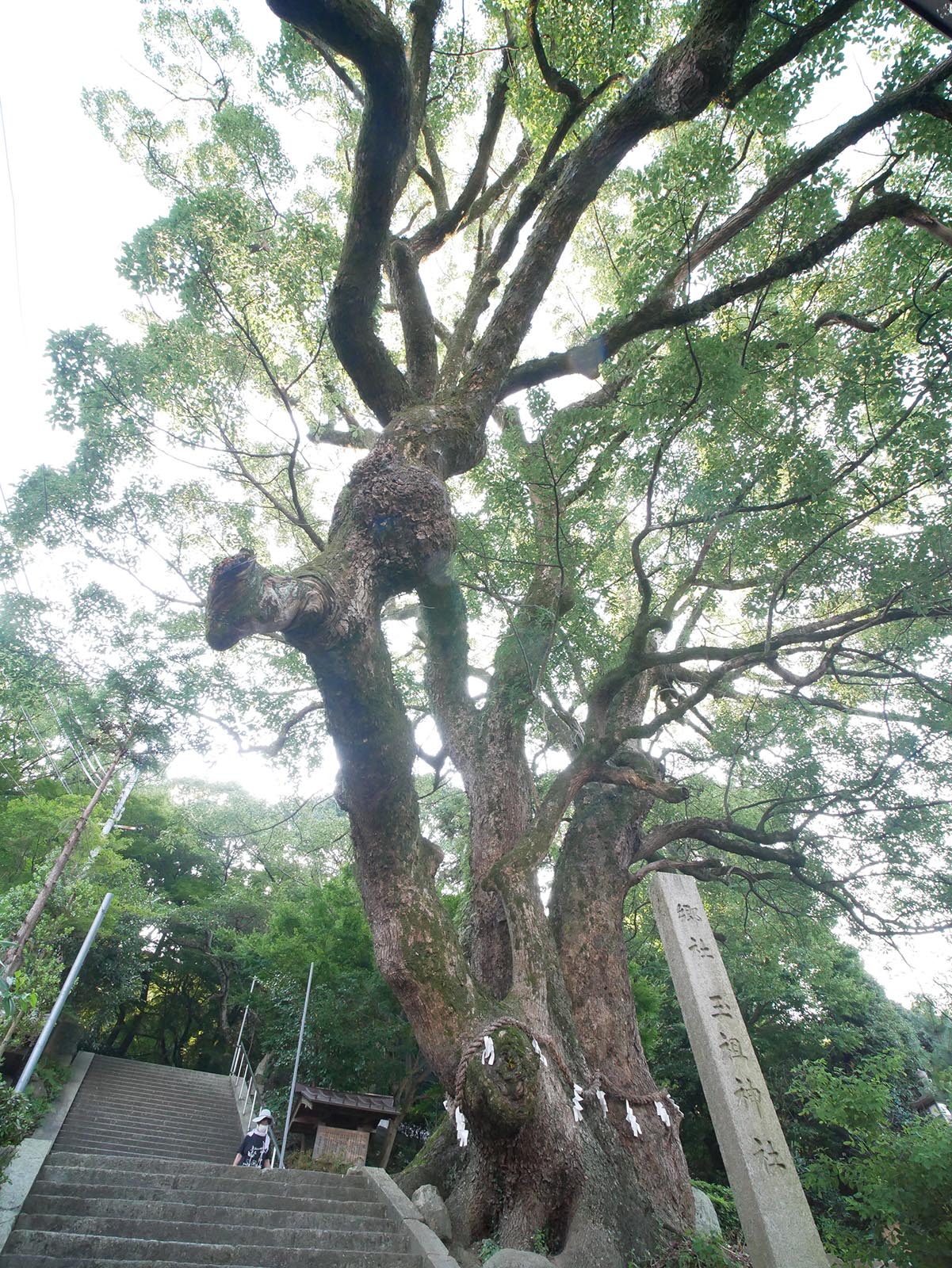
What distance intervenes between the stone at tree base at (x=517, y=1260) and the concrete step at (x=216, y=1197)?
1460 millimetres

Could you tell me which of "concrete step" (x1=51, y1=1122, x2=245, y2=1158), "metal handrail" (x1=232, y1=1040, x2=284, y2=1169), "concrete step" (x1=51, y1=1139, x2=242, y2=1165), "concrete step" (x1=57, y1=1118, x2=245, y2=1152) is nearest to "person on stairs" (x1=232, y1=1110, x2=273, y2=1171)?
"metal handrail" (x1=232, y1=1040, x2=284, y2=1169)

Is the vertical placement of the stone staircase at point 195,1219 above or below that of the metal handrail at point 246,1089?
below

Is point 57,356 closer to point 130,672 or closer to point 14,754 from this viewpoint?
point 130,672

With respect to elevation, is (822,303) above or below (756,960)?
above

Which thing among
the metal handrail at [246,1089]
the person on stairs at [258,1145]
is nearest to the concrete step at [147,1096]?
the metal handrail at [246,1089]

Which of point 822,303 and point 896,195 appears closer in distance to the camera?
point 896,195

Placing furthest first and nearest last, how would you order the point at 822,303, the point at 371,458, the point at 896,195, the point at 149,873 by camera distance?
1. the point at 149,873
2. the point at 822,303
3. the point at 896,195
4. the point at 371,458

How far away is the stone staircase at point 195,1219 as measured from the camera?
3662 mm

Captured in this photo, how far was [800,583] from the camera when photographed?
597 cm

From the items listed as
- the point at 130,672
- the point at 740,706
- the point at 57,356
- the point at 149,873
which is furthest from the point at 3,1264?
the point at 149,873

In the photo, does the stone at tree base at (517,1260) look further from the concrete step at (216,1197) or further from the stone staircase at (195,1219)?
the concrete step at (216,1197)

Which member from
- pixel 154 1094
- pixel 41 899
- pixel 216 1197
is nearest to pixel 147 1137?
pixel 154 1094

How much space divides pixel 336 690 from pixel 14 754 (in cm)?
1433

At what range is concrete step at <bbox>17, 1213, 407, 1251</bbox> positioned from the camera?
3.87 metres
